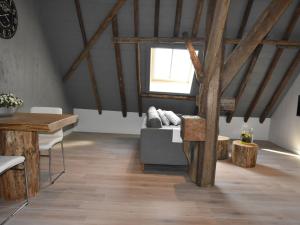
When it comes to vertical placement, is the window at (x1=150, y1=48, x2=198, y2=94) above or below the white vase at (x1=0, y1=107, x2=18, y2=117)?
above

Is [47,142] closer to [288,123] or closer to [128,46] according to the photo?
[128,46]

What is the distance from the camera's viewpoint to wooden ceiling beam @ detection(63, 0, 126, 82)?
13.9 feet

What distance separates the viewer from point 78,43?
→ 4.89m

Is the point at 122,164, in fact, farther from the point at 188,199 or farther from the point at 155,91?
the point at 155,91

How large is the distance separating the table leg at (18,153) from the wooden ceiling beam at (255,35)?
2.47 m

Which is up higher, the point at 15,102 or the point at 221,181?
the point at 15,102

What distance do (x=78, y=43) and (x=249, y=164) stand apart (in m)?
4.17

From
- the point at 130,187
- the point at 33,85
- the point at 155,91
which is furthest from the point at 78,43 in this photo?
the point at 130,187

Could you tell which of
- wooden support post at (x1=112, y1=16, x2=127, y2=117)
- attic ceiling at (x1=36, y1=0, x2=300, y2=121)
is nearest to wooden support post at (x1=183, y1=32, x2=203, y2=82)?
attic ceiling at (x1=36, y1=0, x2=300, y2=121)

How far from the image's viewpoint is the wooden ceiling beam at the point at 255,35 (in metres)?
2.45

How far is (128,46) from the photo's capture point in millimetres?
4867

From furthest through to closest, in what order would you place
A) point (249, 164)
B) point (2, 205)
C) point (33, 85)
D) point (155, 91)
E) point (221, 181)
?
1. point (155, 91)
2. point (33, 85)
3. point (249, 164)
4. point (221, 181)
5. point (2, 205)

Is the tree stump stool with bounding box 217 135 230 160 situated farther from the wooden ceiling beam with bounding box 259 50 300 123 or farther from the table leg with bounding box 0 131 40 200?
the table leg with bounding box 0 131 40 200

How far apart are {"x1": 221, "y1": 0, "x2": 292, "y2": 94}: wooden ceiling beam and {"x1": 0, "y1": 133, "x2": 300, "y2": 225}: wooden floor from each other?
1.49 m
